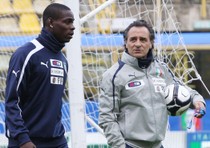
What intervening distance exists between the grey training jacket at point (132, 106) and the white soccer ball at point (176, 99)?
9cm

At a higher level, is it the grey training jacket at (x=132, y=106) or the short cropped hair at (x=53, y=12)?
the short cropped hair at (x=53, y=12)

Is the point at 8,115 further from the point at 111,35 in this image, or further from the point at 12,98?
the point at 111,35

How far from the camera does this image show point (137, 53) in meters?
4.19

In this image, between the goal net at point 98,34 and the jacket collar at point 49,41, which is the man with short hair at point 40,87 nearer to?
the jacket collar at point 49,41

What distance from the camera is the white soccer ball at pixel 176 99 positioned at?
14.1 feet

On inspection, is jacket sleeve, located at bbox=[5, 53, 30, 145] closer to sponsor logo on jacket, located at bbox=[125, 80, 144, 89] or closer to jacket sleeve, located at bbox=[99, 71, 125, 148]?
jacket sleeve, located at bbox=[99, 71, 125, 148]

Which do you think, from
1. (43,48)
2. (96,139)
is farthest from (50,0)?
(43,48)

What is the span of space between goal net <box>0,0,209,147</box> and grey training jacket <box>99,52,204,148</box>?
2.26 m

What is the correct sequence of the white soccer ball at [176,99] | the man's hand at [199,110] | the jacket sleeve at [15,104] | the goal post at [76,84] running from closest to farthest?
the jacket sleeve at [15,104] → the man's hand at [199,110] → the white soccer ball at [176,99] → the goal post at [76,84]

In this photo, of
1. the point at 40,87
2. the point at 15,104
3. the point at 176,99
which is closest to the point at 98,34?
the point at 176,99

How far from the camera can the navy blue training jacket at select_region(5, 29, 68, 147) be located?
3943 mm

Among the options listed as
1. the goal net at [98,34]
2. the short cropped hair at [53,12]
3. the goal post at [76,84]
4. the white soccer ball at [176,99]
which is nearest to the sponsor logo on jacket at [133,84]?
the white soccer ball at [176,99]

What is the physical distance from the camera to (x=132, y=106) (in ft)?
13.6

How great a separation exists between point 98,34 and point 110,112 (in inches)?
144
